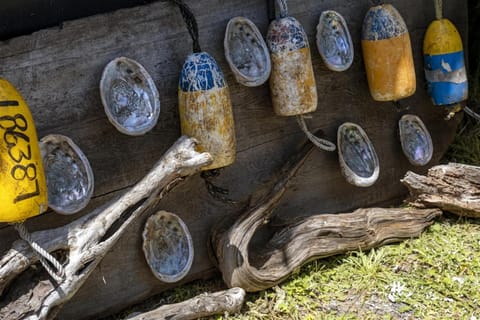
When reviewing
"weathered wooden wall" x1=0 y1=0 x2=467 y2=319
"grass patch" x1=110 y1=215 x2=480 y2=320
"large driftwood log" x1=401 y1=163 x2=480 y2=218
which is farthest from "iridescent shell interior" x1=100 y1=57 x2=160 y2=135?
"large driftwood log" x1=401 y1=163 x2=480 y2=218

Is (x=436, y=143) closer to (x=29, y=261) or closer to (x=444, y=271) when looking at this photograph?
(x=444, y=271)

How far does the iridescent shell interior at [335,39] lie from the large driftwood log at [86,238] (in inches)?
30.4

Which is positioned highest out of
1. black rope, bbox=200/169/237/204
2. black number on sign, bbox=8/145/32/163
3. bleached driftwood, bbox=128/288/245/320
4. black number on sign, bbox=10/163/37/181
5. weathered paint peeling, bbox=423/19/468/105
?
black number on sign, bbox=8/145/32/163

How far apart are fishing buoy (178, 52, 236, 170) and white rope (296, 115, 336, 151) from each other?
39 centimetres

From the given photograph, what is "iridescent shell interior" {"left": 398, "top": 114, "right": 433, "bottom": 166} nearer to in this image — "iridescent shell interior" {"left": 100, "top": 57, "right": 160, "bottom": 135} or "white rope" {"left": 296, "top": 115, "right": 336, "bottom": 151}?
"white rope" {"left": 296, "top": 115, "right": 336, "bottom": 151}

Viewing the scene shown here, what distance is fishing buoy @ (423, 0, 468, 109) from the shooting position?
322 centimetres

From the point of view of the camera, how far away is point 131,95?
8.57 feet

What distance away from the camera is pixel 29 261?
232cm

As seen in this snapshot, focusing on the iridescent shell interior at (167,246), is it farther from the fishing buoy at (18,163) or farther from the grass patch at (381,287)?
the fishing buoy at (18,163)

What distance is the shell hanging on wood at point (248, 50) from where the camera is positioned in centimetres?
281

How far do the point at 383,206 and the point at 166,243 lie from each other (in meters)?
1.09

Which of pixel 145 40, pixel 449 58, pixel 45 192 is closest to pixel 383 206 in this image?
pixel 449 58

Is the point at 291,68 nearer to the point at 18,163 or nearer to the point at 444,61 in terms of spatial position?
the point at 444,61

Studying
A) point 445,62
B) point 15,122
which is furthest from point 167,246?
point 445,62
